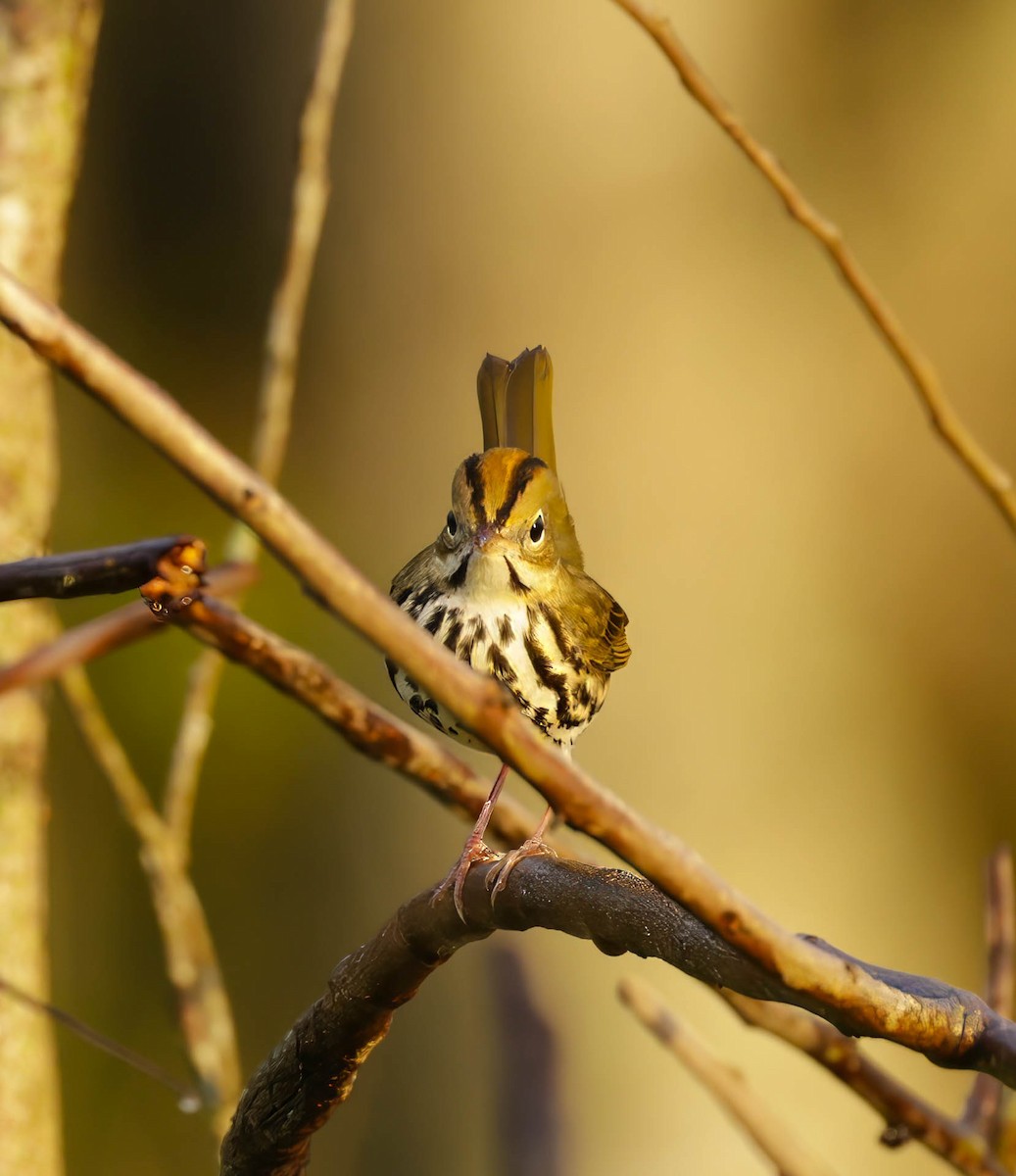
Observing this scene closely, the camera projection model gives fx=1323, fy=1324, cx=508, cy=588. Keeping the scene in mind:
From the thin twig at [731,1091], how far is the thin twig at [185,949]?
45 centimetres

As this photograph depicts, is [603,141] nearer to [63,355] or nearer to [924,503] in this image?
[924,503]

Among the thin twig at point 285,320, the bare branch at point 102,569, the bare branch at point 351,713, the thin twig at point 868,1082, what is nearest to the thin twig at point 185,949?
the thin twig at point 285,320

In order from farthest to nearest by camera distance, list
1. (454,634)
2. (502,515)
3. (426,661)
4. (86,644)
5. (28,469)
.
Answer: (28,469) < (454,634) < (502,515) < (86,644) < (426,661)

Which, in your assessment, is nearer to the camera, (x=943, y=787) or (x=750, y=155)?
(x=750, y=155)

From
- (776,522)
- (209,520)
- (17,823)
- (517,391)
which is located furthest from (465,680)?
(209,520)

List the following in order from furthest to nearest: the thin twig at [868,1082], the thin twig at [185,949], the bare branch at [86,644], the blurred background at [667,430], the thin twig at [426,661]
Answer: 1. the blurred background at [667,430]
2. the thin twig at [185,949]
3. the thin twig at [868,1082]
4. the bare branch at [86,644]
5. the thin twig at [426,661]

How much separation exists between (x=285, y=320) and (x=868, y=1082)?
23.4 inches

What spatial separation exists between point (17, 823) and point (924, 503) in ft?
2.94

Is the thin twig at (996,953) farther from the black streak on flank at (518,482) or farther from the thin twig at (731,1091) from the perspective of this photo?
the black streak on flank at (518,482)

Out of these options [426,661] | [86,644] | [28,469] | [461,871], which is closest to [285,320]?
[28,469]

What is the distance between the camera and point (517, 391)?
664mm

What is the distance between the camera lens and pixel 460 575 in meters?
0.78

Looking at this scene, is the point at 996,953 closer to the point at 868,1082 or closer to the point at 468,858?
the point at 868,1082

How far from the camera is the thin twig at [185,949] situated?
1.01 metres
